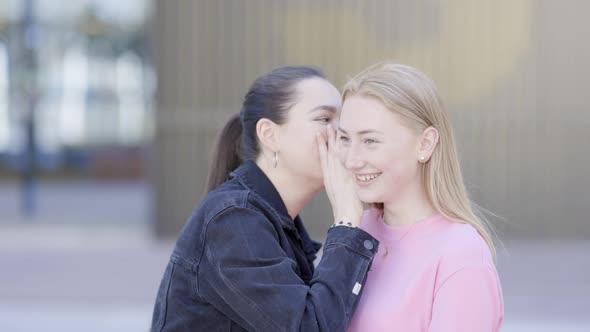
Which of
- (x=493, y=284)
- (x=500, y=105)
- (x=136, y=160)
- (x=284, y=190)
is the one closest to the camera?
(x=493, y=284)

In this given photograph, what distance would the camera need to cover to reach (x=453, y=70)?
27.1 feet

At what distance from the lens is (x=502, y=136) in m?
8.31

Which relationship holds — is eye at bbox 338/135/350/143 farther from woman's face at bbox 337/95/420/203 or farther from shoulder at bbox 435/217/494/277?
shoulder at bbox 435/217/494/277

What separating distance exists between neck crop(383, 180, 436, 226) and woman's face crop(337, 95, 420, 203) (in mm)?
16

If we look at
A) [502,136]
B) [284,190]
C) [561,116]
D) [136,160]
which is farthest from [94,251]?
[136,160]

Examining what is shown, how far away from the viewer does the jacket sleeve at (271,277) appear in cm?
205

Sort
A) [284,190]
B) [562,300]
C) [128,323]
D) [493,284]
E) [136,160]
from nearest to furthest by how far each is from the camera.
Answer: [493,284] → [284,190] → [128,323] → [562,300] → [136,160]

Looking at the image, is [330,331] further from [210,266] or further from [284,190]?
[284,190]

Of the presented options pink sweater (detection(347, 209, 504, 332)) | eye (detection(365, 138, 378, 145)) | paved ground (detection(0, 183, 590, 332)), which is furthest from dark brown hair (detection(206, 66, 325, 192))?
paved ground (detection(0, 183, 590, 332))

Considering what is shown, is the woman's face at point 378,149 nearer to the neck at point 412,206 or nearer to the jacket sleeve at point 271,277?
the neck at point 412,206

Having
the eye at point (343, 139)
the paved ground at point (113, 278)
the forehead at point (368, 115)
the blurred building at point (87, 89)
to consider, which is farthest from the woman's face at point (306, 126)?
the blurred building at point (87, 89)

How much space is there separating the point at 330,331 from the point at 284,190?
0.56 meters

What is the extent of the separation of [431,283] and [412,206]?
26 centimetres

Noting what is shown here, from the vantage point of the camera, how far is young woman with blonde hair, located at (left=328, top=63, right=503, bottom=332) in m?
2.02
